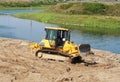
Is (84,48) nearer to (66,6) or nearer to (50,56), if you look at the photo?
(50,56)

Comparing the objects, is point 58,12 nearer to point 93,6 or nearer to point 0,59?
point 93,6

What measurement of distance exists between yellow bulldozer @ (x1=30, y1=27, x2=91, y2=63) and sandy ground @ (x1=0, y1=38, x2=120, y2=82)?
592mm

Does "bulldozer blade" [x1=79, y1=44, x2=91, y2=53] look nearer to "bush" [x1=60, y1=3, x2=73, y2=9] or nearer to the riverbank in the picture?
the riverbank

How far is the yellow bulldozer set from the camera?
1107 inches

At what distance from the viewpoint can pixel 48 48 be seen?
2934 centimetres

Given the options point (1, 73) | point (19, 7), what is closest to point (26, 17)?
point (19, 7)

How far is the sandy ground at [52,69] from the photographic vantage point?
2261 cm

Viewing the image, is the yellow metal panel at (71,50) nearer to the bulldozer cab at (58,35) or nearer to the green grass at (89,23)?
the bulldozer cab at (58,35)

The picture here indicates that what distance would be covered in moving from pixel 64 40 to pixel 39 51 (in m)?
2.26

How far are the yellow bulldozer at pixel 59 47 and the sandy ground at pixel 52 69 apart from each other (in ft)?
1.94

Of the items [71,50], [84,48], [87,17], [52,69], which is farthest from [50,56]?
[87,17]

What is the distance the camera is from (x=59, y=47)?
29172 mm

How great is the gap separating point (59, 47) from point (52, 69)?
12.8 ft

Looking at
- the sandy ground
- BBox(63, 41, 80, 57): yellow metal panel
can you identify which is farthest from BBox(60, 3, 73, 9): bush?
BBox(63, 41, 80, 57): yellow metal panel
